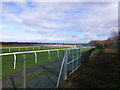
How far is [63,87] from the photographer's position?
17.9ft

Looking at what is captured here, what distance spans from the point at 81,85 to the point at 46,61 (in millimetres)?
3483

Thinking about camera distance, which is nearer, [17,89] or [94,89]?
[17,89]

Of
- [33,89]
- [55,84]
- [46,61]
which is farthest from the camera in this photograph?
[46,61]

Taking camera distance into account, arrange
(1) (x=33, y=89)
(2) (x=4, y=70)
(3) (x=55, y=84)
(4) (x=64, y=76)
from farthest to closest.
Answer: (2) (x=4, y=70) → (4) (x=64, y=76) → (3) (x=55, y=84) → (1) (x=33, y=89)

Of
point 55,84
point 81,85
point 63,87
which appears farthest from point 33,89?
point 81,85

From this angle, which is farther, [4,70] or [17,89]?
[4,70]

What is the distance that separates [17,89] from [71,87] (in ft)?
→ 6.55

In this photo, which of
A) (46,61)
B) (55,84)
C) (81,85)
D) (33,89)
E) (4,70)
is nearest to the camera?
(33,89)

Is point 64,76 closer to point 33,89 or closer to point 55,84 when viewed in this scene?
point 55,84

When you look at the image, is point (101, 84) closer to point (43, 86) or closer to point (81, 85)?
point (81, 85)

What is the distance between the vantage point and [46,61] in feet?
28.6

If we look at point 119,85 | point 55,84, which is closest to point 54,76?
point 55,84

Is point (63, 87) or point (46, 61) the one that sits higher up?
point (46, 61)

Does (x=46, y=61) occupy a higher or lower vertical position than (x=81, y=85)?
higher
